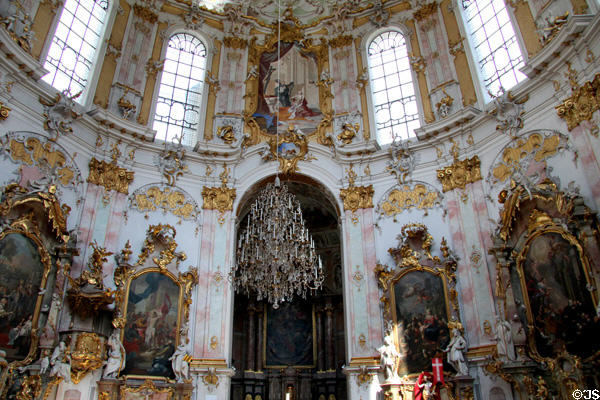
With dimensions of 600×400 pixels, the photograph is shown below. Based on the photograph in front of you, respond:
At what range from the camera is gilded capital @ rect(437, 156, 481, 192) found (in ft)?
45.9

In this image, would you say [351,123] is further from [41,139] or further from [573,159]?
[41,139]

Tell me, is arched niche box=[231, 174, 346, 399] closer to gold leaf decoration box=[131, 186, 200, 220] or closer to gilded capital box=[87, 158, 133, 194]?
gold leaf decoration box=[131, 186, 200, 220]

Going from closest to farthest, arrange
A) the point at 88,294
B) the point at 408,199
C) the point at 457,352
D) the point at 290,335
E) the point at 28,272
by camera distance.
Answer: the point at 28,272 < the point at 88,294 < the point at 457,352 < the point at 408,199 < the point at 290,335

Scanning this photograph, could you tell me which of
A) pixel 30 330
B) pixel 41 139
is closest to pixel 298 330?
pixel 30 330

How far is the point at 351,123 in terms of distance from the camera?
16.7 meters

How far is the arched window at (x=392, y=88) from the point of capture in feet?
53.8

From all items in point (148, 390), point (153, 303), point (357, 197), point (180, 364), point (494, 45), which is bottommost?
point (148, 390)

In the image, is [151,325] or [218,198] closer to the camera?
[151,325]

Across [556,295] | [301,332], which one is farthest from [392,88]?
[301,332]

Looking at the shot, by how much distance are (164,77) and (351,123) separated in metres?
7.01

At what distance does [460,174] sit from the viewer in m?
14.3

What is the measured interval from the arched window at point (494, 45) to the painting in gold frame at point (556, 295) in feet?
16.0

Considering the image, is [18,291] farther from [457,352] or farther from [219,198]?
[457,352]

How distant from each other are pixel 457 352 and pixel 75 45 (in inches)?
569
